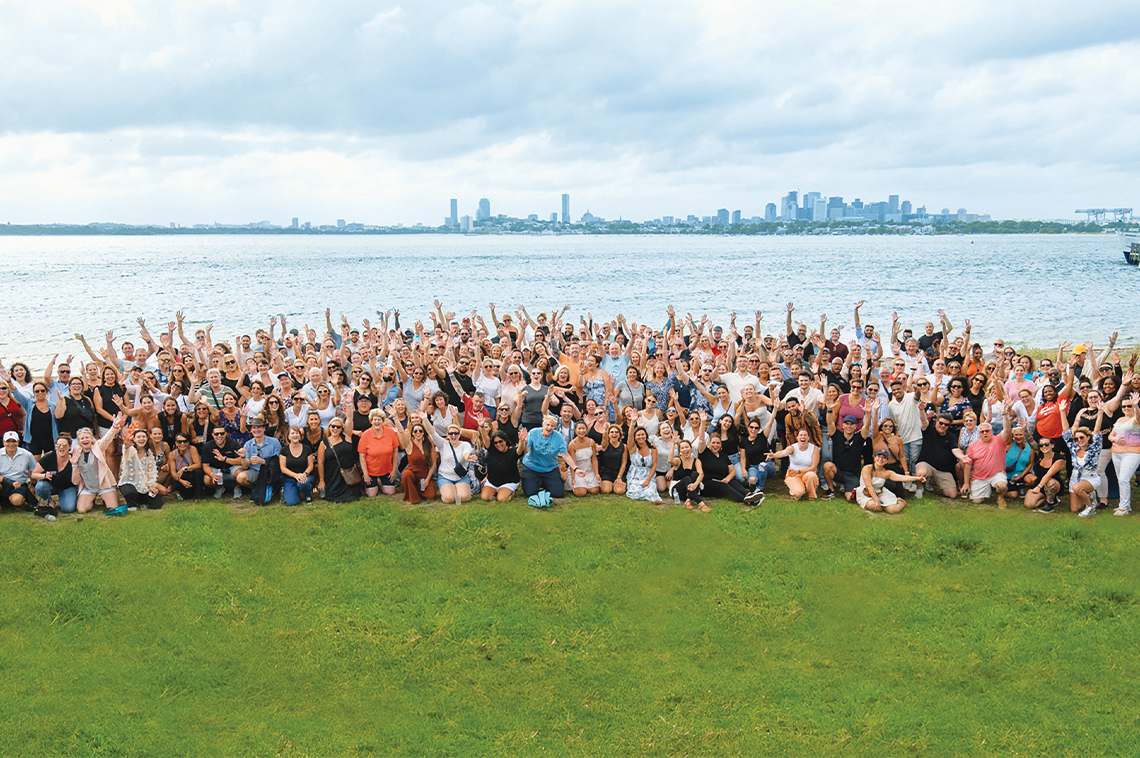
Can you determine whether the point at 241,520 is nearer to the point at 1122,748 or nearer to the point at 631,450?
the point at 631,450

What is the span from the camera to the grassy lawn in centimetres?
661

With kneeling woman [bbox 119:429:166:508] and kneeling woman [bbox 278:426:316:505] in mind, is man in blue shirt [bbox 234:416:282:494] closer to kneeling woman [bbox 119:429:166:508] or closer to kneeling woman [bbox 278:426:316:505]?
kneeling woman [bbox 278:426:316:505]

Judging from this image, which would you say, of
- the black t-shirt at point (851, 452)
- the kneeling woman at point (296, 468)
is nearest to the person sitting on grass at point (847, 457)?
the black t-shirt at point (851, 452)

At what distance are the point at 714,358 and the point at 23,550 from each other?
1193cm

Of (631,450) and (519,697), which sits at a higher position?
(631,450)

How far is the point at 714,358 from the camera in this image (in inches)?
622

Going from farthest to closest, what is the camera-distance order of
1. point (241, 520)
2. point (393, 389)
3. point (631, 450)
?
1. point (393, 389)
2. point (631, 450)
3. point (241, 520)

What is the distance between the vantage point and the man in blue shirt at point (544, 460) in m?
11.6

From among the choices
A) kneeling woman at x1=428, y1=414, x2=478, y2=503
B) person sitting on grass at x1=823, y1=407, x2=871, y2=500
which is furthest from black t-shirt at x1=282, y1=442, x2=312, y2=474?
person sitting on grass at x1=823, y1=407, x2=871, y2=500

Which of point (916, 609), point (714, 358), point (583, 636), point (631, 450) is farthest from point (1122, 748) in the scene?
point (714, 358)

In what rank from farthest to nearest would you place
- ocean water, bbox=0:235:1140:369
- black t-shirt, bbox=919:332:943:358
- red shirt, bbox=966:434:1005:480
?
1. ocean water, bbox=0:235:1140:369
2. black t-shirt, bbox=919:332:943:358
3. red shirt, bbox=966:434:1005:480

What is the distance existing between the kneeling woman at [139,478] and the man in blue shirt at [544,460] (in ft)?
17.8

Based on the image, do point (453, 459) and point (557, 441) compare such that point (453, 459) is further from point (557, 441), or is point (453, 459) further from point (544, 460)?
point (557, 441)

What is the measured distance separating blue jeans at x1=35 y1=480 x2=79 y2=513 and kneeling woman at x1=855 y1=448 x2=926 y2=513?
1134 centimetres
